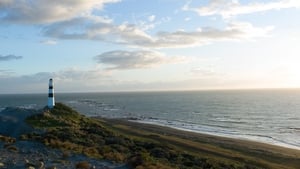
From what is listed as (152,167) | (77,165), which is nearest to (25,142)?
(77,165)

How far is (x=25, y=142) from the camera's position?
15875 mm

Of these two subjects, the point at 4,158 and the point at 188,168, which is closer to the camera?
the point at 4,158

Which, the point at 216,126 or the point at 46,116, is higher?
the point at 46,116

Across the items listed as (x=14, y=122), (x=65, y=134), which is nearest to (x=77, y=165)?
(x=65, y=134)

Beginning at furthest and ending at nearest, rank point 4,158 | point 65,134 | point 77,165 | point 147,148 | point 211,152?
1. point 211,152
2. point 147,148
3. point 65,134
4. point 4,158
5. point 77,165

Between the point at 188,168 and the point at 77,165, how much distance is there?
256 inches

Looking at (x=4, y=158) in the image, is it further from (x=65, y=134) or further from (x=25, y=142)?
(x=65, y=134)

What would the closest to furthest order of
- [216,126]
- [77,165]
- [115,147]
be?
[77,165]
[115,147]
[216,126]

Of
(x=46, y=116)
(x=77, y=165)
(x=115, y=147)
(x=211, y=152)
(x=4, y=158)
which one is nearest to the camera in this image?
(x=77, y=165)

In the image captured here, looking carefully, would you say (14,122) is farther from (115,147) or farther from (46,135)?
(115,147)

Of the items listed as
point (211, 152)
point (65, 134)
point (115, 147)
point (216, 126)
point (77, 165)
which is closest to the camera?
point (77, 165)

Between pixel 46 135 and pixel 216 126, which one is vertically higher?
pixel 46 135

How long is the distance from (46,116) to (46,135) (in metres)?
7.37

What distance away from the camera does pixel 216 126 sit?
236 feet
